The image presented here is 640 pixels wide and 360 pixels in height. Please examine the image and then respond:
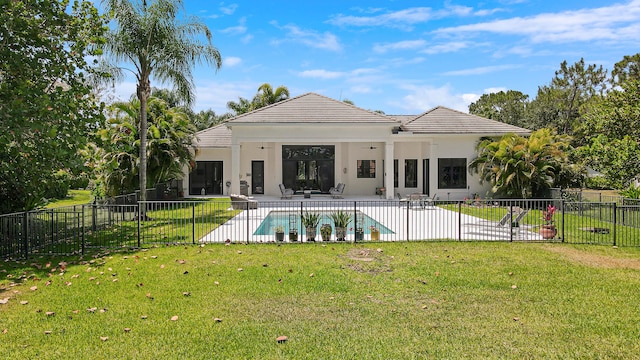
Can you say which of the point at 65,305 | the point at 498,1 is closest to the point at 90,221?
the point at 65,305

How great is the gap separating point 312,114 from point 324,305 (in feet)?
59.8

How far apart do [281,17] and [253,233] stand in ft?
38.1

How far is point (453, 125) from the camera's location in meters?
25.4

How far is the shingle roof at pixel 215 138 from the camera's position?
94.2ft

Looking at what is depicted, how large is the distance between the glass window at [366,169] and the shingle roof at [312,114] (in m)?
5.00

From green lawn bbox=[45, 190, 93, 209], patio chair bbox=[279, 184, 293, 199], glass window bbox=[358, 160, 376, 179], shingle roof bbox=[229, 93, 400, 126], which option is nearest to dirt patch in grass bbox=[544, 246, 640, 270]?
shingle roof bbox=[229, 93, 400, 126]

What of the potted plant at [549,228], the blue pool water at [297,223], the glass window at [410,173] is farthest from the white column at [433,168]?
the potted plant at [549,228]

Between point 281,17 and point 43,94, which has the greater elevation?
point 281,17

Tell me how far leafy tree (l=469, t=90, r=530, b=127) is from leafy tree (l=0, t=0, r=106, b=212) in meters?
44.1

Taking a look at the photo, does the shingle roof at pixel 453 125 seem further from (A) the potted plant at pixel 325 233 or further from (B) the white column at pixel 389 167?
(A) the potted plant at pixel 325 233

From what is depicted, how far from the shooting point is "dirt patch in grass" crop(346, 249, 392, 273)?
8.72 meters

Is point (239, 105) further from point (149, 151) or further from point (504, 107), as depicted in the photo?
point (504, 107)

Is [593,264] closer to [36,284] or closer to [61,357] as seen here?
[61,357]

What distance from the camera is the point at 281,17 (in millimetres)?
20641
